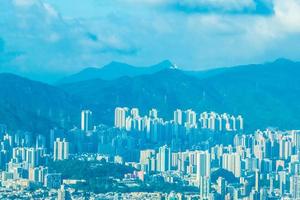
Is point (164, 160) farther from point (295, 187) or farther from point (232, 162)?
point (295, 187)

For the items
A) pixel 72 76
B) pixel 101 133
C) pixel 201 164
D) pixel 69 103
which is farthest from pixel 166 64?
pixel 201 164

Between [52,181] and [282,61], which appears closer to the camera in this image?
[52,181]

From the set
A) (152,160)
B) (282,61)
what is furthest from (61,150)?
(282,61)

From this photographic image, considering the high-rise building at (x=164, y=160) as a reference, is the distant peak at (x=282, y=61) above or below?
above

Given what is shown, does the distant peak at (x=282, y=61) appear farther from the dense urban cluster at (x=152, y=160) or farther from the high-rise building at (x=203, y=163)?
the high-rise building at (x=203, y=163)

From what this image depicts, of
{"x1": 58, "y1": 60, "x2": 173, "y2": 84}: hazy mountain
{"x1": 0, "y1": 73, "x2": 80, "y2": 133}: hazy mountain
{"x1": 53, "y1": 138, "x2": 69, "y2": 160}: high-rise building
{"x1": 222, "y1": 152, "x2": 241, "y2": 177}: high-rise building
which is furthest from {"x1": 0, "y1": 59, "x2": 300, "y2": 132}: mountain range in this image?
{"x1": 222, "y1": 152, "x2": 241, "y2": 177}: high-rise building

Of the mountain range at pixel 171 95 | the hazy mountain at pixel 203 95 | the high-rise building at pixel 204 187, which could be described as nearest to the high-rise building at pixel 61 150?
the mountain range at pixel 171 95
